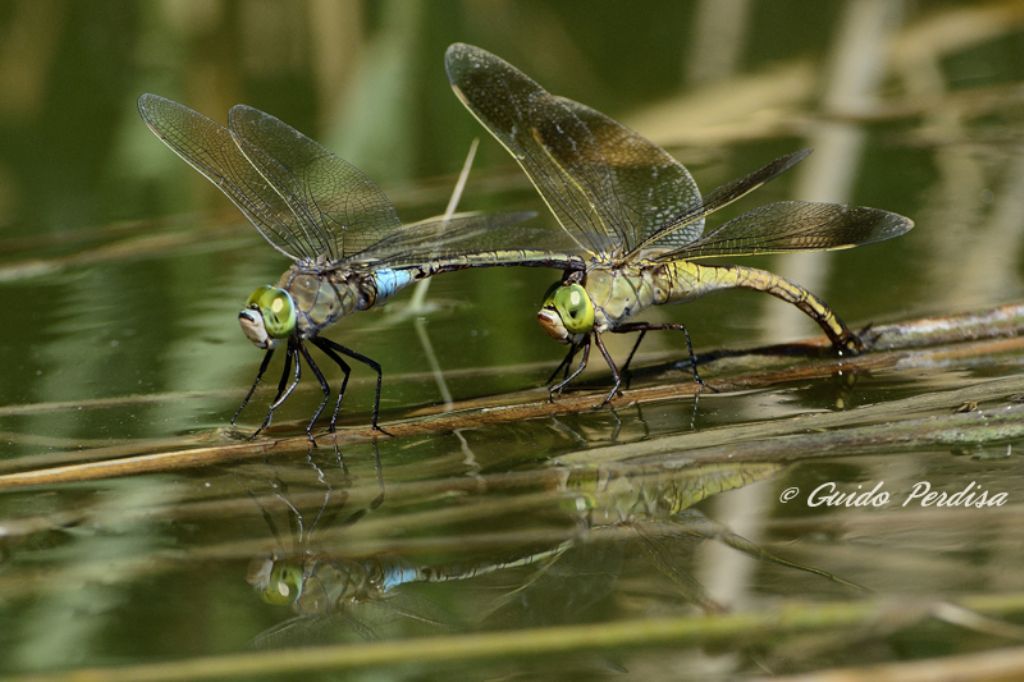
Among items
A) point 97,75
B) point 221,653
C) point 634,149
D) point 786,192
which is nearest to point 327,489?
point 221,653

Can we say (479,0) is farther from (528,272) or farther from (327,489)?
(327,489)

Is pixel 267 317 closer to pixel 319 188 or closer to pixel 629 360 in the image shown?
pixel 319 188

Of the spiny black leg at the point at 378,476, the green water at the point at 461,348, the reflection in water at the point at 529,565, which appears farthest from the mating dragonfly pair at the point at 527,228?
the reflection in water at the point at 529,565

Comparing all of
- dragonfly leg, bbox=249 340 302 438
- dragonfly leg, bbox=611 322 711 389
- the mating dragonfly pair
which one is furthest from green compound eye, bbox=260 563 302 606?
dragonfly leg, bbox=611 322 711 389

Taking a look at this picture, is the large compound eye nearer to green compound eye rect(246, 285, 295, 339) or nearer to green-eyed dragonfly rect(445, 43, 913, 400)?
green-eyed dragonfly rect(445, 43, 913, 400)

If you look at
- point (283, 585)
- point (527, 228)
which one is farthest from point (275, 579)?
point (527, 228)

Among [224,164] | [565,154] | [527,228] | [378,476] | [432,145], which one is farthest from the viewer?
[432,145]
